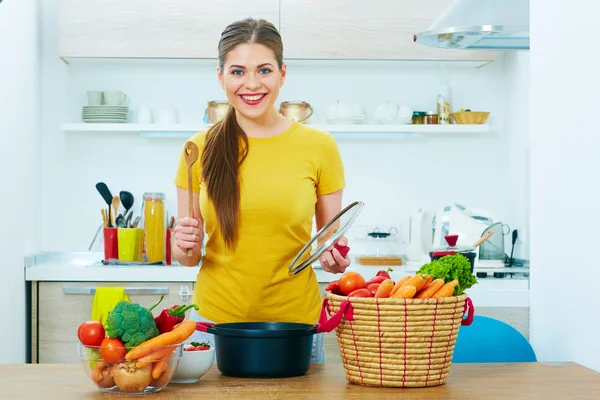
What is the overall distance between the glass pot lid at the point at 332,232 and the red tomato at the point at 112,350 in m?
0.39

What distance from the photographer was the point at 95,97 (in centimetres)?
396

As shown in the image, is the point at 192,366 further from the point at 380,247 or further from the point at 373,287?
the point at 380,247

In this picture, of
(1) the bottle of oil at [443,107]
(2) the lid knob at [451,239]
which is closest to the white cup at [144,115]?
(1) the bottle of oil at [443,107]

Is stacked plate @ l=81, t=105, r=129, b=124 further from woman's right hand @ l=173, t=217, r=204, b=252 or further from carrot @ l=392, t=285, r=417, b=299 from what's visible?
carrot @ l=392, t=285, r=417, b=299

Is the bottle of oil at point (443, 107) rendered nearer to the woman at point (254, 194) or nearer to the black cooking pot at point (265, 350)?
the woman at point (254, 194)

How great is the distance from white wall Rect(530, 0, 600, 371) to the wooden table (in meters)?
0.22

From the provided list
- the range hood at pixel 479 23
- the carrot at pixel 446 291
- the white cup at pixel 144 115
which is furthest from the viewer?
the white cup at pixel 144 115

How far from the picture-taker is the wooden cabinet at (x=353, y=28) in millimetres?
3793

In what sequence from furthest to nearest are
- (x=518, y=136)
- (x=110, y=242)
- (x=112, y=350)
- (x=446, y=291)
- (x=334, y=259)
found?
(x=518, y=136) < (x=110, y=242) < (x=334, y=259) < (x=446, y=291) < (x=112, y=350)

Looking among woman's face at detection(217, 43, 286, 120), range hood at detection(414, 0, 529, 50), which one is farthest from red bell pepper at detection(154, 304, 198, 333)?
range hood at detection(414, 0, 529, 50)

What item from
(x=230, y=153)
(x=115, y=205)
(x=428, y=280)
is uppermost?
(x=230, y=153)

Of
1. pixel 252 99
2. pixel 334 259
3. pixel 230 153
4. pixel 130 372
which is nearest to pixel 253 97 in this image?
pixel 252 99

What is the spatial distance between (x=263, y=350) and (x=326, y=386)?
0.45 feet

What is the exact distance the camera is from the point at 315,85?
4156 mm
